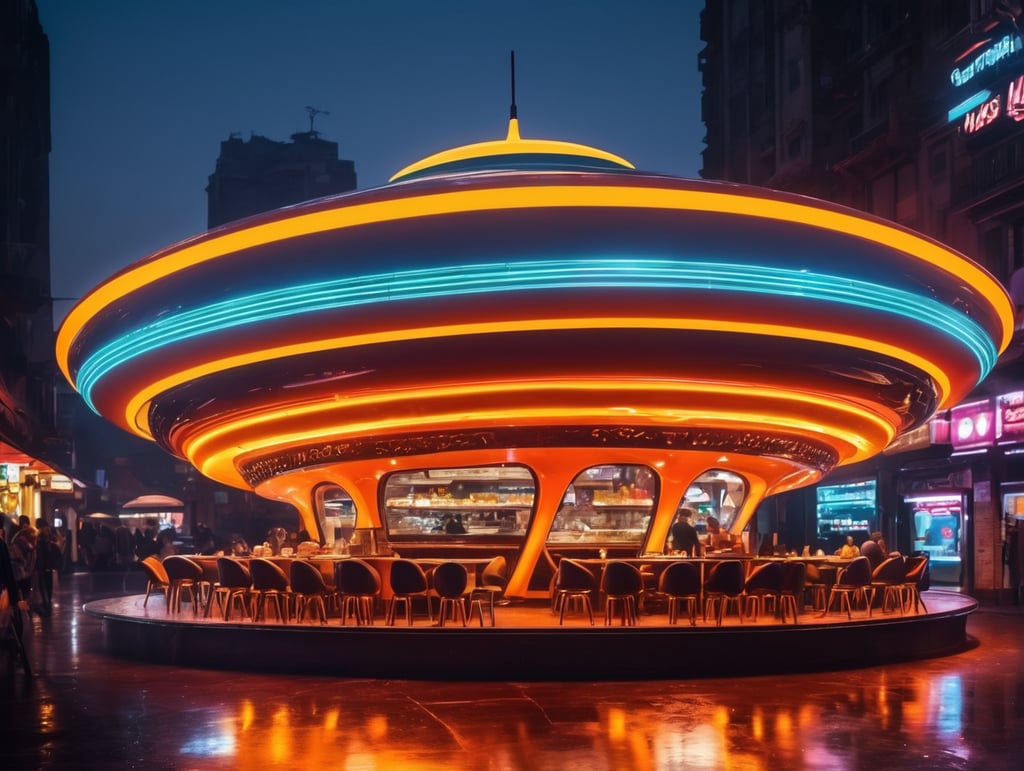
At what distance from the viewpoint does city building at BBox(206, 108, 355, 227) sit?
89000 millimetres

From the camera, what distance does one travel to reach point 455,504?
1838cm

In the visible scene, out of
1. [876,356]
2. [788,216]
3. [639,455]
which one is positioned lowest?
[639,455]

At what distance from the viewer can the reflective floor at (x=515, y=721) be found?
8836mm

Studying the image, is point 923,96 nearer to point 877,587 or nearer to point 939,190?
point 939,190

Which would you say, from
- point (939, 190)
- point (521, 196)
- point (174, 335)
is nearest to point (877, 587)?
point (521, 196)

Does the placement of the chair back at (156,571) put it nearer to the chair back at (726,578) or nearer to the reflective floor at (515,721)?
the reflective floor at (515,721)

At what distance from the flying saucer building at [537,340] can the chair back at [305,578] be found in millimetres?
2040

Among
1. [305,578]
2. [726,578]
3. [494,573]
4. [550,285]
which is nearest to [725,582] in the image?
[726,578]

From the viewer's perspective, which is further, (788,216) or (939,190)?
(939,190)

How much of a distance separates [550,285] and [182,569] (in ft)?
24.1

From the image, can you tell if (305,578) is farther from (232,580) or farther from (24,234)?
(24,234)

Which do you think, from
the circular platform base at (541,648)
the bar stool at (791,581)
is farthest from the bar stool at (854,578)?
the circular platform base at (541,648)

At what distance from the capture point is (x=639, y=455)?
16891mm

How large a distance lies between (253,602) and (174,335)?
11.1 ft
